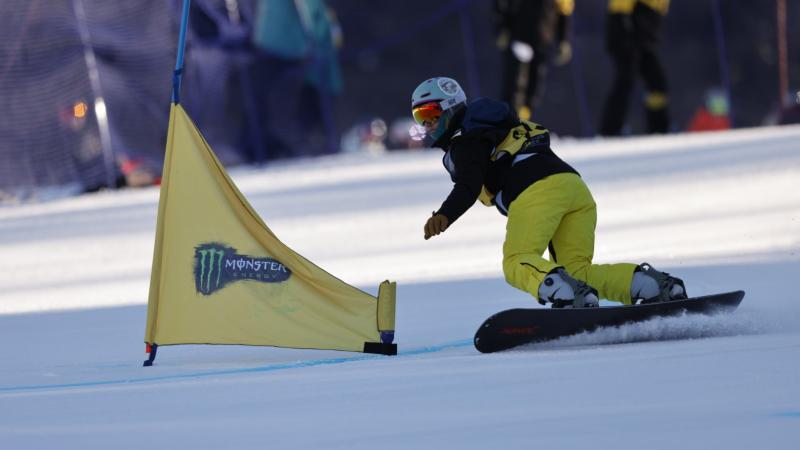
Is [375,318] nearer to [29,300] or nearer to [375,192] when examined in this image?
[29,300]

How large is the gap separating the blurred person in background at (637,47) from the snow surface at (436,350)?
2.85 meters

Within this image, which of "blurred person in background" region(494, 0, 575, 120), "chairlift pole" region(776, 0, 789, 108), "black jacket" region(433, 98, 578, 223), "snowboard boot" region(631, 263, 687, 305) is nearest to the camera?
"snowboard boot" region(631, 263, 687, 305)

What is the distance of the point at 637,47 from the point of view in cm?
1767

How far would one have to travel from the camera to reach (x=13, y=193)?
17.8 meters

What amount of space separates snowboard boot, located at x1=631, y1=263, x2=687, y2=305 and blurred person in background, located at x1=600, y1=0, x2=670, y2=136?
11254 millimetres

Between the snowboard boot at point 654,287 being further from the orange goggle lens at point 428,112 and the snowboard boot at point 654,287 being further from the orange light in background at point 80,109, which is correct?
the orange light in background at point 80,109

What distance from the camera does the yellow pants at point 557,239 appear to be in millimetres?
6438

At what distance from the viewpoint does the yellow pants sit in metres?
6.44

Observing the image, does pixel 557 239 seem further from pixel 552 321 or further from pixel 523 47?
pixel 523 47

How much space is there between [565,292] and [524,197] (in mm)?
571

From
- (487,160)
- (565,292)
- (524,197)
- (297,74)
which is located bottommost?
(565,292)

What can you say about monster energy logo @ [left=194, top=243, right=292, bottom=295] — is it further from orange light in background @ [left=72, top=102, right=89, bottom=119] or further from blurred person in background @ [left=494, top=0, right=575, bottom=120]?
orange light in background @ [left=72, top=102, right=89, bottom=119]

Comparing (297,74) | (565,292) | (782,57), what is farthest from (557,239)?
(782,57)

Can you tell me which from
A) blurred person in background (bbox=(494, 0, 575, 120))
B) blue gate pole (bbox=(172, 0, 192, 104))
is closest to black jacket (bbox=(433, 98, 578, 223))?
blue gate pole (bbox=(172, 0, 192, 104))
